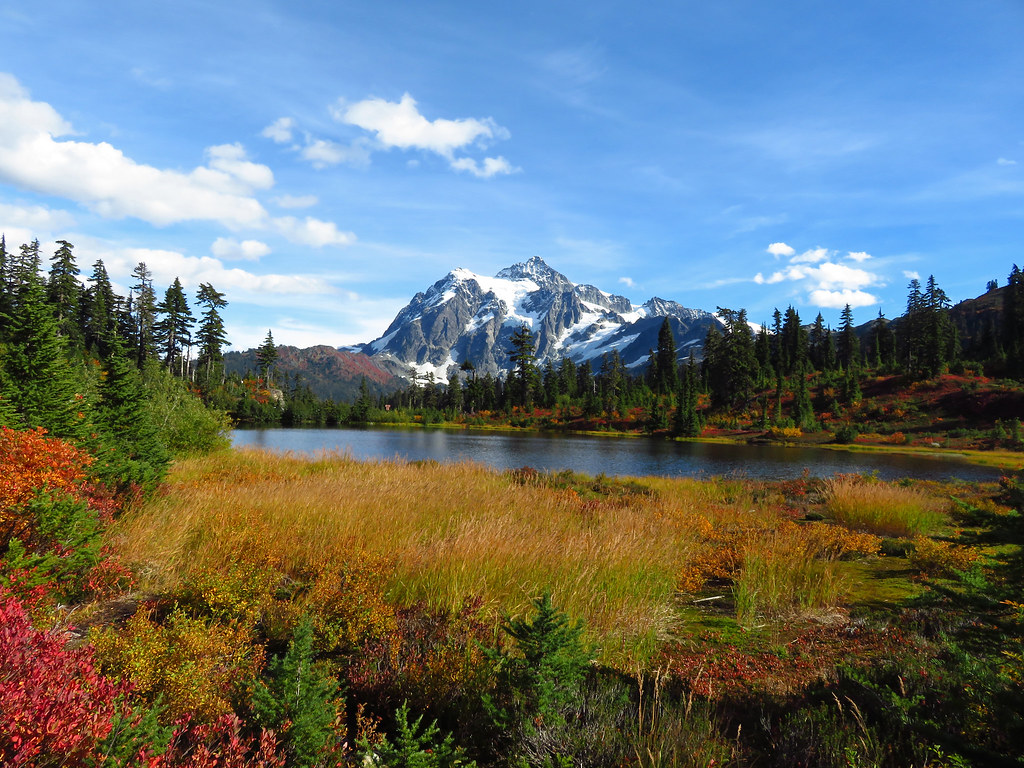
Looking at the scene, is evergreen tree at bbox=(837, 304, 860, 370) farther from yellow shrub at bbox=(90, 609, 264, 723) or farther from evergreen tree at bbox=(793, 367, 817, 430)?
yellow shrub at bbox=(90, 609, 264, 723)

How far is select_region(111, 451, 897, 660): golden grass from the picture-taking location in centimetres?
479

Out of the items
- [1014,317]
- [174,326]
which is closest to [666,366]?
[1014,317]

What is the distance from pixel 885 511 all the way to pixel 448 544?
10.5m

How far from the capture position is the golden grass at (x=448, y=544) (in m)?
4.79

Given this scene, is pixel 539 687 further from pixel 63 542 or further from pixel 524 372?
pixel 524 372

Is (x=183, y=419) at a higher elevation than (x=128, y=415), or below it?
below

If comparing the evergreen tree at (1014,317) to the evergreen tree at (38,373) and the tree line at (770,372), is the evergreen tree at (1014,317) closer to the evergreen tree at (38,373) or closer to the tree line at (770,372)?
the tree line at (770,372)

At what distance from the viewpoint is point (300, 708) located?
8.02ft

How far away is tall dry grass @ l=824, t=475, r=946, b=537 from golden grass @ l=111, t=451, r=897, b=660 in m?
3.83

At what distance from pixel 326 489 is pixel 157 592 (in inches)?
144

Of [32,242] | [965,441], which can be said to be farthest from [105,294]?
[965,441]

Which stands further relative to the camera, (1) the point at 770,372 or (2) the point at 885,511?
(1) the point at 770,372

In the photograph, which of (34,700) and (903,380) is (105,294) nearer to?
(34,700)

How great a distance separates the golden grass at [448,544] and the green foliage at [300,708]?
6.37ft
